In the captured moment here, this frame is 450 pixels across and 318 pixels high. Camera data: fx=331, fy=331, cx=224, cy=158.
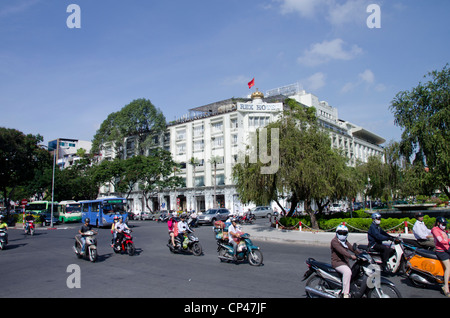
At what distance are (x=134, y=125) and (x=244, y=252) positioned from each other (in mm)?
54852

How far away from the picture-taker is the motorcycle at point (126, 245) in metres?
13.5

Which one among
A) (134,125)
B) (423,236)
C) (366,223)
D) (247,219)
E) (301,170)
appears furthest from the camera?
(134,125)

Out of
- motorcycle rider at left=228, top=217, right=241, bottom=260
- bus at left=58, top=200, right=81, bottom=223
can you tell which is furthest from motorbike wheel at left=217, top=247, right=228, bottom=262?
bus at left=58, top=200, right=81, bottom=223

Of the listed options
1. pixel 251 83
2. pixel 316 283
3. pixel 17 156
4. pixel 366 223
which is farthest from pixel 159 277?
pixel 251 83

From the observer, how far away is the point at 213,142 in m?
57.9

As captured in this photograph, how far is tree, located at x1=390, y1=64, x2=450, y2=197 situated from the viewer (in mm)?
19938

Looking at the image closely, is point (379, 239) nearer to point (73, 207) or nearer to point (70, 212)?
point (70, 212)

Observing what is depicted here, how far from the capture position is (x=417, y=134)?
830 inches

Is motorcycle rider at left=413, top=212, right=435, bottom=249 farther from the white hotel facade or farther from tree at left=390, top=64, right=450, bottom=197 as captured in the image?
the white hotel facade

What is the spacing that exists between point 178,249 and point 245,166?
1154cm

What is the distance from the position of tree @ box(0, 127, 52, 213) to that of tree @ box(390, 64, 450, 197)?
1656 inches
